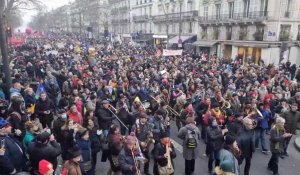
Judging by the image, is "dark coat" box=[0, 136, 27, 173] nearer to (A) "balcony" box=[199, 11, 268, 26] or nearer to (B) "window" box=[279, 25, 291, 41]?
(A) "balcony" box=[199, 11, 268, 26]

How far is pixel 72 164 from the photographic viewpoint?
4508mm

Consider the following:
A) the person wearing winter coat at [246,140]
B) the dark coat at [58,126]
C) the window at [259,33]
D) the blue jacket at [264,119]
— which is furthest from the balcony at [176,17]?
the dark coat at [58,126]

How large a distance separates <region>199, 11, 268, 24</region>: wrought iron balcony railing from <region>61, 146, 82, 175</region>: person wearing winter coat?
2516cm

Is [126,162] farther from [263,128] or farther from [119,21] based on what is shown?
[119,21]

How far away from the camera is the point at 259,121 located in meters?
8.02

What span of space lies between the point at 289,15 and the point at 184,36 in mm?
15445

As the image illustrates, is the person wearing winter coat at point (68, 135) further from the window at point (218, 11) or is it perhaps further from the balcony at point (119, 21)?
the balcony at point (119, 21)

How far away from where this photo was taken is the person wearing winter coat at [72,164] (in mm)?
4421

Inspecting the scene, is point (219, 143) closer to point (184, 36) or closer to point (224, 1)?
point (224, 1)

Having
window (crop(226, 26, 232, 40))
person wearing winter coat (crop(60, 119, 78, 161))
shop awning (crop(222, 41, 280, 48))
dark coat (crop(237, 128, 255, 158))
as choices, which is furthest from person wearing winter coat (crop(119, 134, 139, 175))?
window (crop(226, 26, 232, 40))

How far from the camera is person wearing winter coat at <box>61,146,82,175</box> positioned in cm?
442

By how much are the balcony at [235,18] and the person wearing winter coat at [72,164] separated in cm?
2516

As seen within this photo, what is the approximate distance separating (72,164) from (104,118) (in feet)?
9.29

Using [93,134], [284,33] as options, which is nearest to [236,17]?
[284,33]
